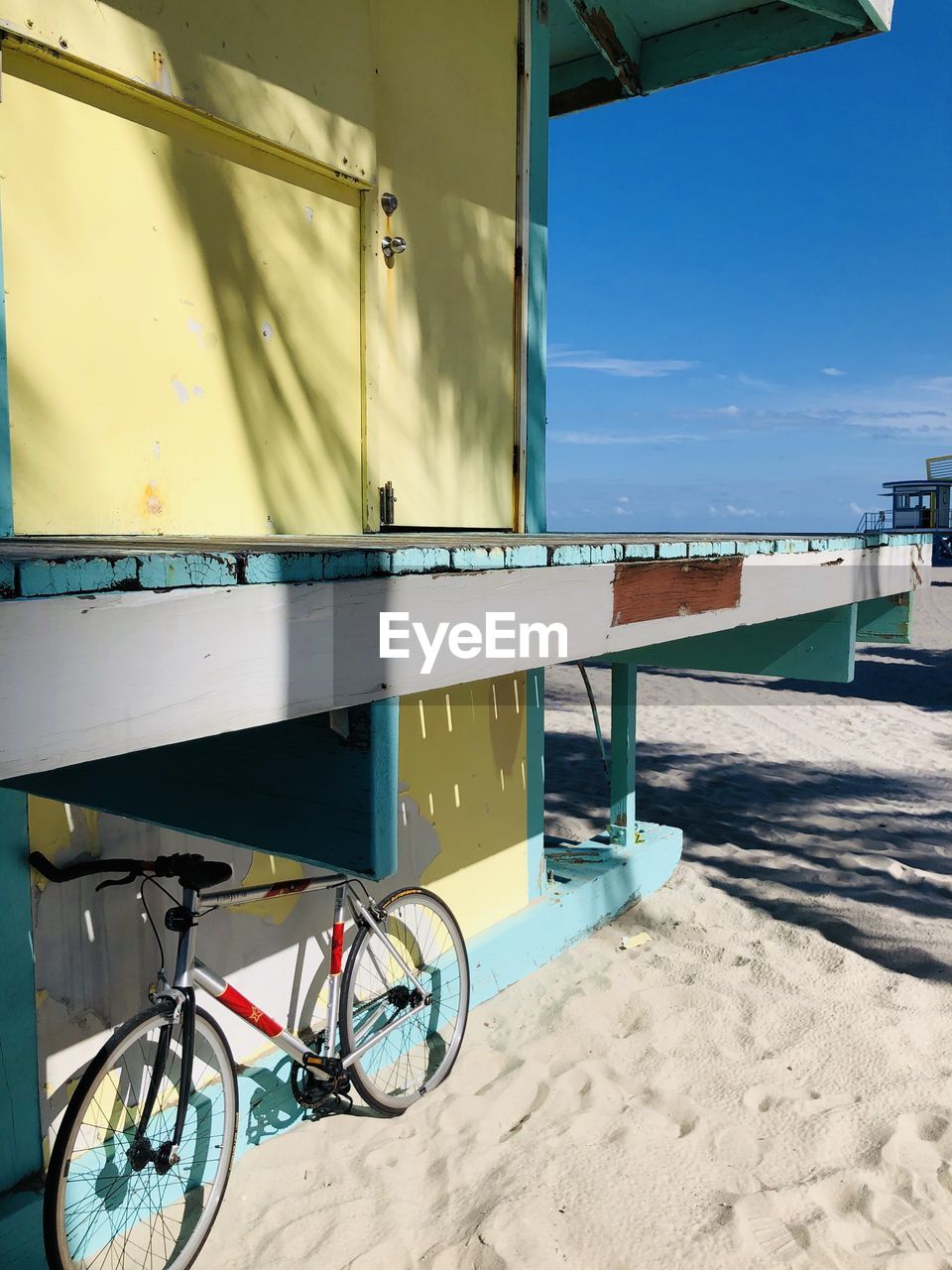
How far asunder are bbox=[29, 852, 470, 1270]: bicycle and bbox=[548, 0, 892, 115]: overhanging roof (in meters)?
4.31

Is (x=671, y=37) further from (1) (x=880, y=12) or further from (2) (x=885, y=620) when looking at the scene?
(2) (x=885, y=620)

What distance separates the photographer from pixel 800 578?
2926 millimetres

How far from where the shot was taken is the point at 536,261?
13.6 ft

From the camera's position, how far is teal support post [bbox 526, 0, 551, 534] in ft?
13.4

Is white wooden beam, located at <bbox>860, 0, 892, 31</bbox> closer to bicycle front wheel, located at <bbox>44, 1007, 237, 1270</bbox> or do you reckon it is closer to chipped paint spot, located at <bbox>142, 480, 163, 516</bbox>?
chipped paint spot, located at <bbox>142, 480, 163, 516</bbox>

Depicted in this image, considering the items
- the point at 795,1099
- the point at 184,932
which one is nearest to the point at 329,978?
the point at 184,932

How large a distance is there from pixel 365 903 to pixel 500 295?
2.48m

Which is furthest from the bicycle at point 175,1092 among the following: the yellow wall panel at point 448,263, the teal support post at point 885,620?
the teal support post at point 885,620

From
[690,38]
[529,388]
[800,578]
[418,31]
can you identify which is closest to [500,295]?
[529,388]

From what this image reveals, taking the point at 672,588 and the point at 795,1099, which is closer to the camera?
the point at 672,588

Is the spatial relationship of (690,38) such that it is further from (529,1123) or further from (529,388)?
(529,1123)

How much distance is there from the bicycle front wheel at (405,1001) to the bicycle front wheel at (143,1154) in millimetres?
472

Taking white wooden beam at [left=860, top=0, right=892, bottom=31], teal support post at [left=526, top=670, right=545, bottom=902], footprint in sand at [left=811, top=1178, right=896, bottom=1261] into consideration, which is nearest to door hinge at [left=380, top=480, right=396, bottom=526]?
teal support post at [left=526, top=670, right=545, bottom=902]

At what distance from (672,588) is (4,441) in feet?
5.16
